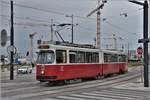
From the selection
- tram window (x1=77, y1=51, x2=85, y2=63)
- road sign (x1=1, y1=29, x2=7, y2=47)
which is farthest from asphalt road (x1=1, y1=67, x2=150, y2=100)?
tram window (x1=77, y1=51, x2=85, y2=63)

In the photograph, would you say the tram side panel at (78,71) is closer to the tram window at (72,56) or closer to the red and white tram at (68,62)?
the red and white tram at (68,62)

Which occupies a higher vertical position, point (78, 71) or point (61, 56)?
point (61, 56)

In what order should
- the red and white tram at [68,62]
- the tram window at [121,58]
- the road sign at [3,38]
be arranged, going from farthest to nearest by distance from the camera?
the tram window at [121,58], the red and white tram at [68,62], the road sign at [3,38]

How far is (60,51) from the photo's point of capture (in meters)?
30.0

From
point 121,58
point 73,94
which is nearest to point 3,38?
point 73,94

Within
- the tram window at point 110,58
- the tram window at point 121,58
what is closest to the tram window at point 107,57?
the tram window at point 110,58

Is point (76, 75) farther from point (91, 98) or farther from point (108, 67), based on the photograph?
point (91, 98)

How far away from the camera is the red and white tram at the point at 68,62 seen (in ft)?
97.0

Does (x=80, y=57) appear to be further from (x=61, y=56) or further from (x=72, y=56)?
(x=61, y=56)

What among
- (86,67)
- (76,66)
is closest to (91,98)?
(76,66)

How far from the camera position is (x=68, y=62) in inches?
1224

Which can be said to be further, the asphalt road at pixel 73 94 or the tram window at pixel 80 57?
the tram window at pixel 80 57

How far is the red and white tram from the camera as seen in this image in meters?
29.6

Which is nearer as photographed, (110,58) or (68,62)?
(68,62)
